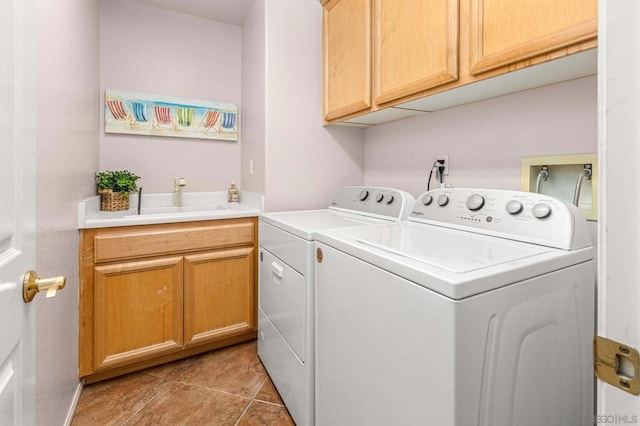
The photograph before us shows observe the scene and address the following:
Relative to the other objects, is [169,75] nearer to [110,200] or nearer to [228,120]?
[228,120]

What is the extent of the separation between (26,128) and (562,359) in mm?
1405

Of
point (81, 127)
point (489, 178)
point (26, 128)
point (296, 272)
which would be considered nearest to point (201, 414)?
point (296, 272)

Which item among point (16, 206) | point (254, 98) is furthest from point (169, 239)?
point (16, 206)

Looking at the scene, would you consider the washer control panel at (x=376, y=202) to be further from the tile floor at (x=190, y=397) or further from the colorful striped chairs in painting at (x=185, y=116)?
the colorful striped chairs in painting at (x=185, y=116)

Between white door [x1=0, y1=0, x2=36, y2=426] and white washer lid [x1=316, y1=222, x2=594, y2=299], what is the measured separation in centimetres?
78

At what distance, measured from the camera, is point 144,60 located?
2.22m

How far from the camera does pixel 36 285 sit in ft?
2.05

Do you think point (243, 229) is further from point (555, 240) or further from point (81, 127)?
point (555, 240)

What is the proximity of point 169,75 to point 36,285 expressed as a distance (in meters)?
2.13

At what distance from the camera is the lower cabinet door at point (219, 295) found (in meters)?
1.86

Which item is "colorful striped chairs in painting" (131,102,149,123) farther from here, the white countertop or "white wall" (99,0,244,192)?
the white countertop

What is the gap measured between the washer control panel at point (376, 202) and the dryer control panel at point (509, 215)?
12cm

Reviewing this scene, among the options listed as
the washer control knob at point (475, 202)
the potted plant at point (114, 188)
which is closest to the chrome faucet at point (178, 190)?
the potted plant at point (114, 188)

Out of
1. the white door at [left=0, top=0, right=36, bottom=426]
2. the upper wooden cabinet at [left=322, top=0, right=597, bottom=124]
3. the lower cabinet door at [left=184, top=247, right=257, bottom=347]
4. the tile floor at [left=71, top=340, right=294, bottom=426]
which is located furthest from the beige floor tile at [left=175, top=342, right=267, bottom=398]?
the upper wooden cabinet at [left=322, top=0, right=597, bottom=124]
